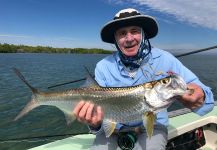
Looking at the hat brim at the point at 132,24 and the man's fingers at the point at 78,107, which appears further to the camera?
the hat brim at the point at 132,24

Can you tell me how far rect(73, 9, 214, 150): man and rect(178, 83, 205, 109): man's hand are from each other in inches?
3.1

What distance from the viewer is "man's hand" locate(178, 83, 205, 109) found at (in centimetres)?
348

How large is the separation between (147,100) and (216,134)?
3.31 m

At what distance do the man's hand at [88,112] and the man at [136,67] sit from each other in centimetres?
18

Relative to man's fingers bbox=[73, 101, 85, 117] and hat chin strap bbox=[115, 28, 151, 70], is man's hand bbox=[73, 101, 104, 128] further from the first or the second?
hat chin strap bbox=[115, 28, 151, 70]

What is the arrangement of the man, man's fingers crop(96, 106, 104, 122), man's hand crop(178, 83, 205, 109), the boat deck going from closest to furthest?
man's hand crop(178, 83, 205, 109) → man's fingers crop(96, 106, 104, 122) → the man → the boat deck

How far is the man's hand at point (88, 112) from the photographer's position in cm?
364

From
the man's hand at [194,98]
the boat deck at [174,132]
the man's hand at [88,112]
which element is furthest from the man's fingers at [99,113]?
the boat deck at [174,132]

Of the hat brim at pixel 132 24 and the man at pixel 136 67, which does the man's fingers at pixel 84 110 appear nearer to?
the man at pixel 136 67

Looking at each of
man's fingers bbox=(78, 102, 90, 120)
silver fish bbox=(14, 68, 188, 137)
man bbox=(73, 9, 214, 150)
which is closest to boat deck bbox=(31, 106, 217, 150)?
man bbox=(73, 9, 214, 150)

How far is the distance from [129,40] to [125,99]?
3.21 ft

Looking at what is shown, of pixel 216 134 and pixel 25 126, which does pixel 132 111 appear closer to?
pixel 216 134

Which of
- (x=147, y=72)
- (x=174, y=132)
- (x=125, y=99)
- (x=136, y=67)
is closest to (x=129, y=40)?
(x=136, y=67)

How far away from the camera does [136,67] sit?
4301 millimetres
